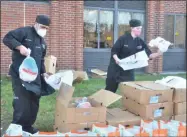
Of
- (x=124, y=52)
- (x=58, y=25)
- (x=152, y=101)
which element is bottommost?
(x=152, y=101)

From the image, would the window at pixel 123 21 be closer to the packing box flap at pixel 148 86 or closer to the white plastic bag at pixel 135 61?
the white plastic bag at pixel 135 61

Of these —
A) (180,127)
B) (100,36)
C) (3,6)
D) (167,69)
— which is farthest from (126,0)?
(180,127)

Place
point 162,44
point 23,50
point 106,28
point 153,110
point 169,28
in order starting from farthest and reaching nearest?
1. point 169,28
2. point 106,28
3. point 162,44
4. point 153,110
5. point 23,50

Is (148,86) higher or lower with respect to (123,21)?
lower

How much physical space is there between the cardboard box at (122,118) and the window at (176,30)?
28.3ft

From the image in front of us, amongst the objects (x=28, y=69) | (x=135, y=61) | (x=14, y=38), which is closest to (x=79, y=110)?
(x=28, y=69)

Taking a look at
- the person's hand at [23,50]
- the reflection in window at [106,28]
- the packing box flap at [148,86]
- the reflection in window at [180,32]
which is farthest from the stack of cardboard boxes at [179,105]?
the reflection in window at [180,32]

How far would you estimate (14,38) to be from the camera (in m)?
3.71

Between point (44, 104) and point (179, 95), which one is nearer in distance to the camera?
point (179, 95)

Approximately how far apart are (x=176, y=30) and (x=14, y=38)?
31.7ft

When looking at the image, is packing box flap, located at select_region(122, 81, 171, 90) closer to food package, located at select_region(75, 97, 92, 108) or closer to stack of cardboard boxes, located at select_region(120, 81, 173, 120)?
stack of cardboard boxes, located at select_region(120, 81, 173, 120)

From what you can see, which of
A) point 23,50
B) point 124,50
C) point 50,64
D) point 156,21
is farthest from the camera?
point 156,21

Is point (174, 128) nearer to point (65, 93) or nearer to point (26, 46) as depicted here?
point (65, 93)

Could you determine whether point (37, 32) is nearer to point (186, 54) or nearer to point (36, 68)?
point (36, 68)
